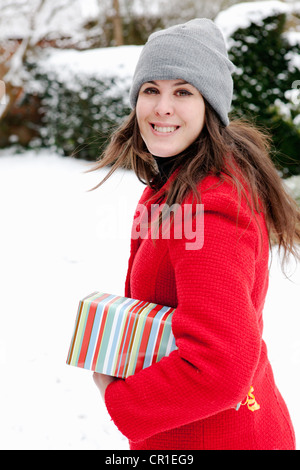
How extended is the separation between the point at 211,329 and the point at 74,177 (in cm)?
662

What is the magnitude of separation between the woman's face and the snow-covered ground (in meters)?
1.97

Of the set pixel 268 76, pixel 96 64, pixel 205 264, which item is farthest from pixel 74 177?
pixel 205 264

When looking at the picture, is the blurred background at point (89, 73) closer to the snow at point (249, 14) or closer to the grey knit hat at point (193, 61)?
the snow at point (249, 14)

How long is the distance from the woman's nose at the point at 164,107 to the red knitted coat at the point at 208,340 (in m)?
0.25

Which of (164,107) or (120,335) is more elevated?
(164,107)

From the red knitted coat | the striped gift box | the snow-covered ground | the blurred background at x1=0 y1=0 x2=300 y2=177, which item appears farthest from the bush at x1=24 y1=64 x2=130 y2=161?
the red knitted coat

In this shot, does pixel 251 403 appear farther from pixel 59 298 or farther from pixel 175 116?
pixel 59 298

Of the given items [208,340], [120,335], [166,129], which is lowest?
[120,335]

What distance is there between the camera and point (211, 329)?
0.92 m

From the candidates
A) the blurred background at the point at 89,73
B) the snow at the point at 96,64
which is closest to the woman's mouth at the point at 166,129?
the blurred background at the point at 89,73

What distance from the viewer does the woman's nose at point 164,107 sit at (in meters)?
1.21

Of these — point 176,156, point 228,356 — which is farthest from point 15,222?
point 228,356
